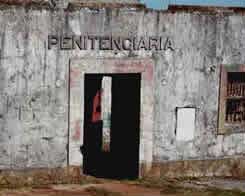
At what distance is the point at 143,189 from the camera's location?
1080cm

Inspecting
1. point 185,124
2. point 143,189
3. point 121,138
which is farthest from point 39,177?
point 185,124

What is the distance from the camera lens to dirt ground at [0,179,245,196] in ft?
33.5

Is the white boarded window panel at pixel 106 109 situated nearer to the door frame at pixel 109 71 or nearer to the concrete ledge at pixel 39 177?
the door frame at pixel 109 71

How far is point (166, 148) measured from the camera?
11.8m

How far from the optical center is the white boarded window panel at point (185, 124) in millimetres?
11805

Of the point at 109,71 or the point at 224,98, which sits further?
the point at 224,98

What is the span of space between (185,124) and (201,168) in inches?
39.5

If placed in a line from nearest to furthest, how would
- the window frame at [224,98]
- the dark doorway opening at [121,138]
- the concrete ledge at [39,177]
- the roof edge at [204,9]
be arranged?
the concrete ledge at [39,177] → the roof edge at [204,9] → the dark doorway opening at [121,138] → the window frame at [224,98]

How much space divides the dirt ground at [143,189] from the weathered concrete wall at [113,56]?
50 cm

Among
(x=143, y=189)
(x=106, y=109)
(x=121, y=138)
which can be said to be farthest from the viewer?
(x=106, y=109)

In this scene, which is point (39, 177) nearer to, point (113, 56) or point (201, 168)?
point (113, 56)

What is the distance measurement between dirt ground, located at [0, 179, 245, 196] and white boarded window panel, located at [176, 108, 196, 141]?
2.77 ft

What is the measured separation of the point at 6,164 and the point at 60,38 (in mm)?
2325

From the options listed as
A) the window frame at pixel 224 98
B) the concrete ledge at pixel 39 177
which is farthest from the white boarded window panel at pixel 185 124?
the concrete ledge at pixel 39 177
